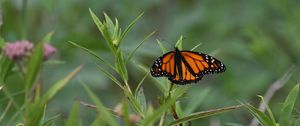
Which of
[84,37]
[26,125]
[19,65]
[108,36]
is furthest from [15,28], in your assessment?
[26,125]

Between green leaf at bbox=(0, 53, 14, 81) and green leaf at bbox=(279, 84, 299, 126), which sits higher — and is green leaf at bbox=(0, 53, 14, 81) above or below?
above

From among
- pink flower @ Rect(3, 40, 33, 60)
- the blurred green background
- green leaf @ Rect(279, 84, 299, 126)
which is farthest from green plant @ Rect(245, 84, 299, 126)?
the blurred green background

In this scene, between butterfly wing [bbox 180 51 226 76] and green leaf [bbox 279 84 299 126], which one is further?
butterfly wing [bbox 180 51 226 76]

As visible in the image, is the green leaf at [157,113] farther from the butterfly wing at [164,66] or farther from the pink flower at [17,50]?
the pink flower at [17,50]

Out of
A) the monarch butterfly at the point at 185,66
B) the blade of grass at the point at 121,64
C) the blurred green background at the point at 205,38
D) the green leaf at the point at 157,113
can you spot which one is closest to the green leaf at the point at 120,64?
the blade of grass at the point at 121,64

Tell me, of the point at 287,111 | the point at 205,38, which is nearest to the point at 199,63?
the point at 287,111

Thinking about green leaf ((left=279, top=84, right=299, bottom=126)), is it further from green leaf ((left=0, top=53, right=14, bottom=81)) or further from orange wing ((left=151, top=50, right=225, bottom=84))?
green leaf ((left=0, top=53, right=14, bottom=81))

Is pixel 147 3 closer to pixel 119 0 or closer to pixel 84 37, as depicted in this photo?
pixel 119 0

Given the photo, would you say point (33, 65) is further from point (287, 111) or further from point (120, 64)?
point (287, 111)
